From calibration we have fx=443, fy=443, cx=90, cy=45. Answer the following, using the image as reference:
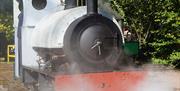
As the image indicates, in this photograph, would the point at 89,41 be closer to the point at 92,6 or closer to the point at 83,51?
the point at 83,51

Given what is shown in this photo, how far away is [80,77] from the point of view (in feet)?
21.4

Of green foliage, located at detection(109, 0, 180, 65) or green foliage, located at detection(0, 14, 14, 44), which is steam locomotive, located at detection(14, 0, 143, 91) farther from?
green foliage, located at detection(0, 14, 14, 44)

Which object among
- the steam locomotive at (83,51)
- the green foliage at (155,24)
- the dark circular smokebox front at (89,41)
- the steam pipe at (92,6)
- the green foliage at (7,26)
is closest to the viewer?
the steam locomotive at (83,51)

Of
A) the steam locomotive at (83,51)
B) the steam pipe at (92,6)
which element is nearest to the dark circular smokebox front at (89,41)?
the steam locomotive at (83,51)

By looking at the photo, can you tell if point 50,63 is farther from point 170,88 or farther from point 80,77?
point 170,88

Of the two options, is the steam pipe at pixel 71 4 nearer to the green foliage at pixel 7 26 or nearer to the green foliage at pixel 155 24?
the green foliage at pixel 155 24

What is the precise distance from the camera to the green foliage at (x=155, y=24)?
12.6m

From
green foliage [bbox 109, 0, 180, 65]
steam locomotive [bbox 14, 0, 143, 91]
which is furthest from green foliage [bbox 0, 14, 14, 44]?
steam locomotive [bbox 14, 0, 143, 91]

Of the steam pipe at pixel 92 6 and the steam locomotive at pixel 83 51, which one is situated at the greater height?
the steam pipe at pixel 92 6

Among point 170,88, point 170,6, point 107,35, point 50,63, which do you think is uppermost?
point 170,6

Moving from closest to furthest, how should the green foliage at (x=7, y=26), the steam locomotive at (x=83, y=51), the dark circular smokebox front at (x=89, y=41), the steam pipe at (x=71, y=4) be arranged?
the steam locomotive at (x=83, y=51) < the dark circular smokebox front at (x=89, y=41) < the steam pipe at (x=71, y=4) < the green foliage at (x=7, y=26)

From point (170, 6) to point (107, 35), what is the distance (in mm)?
6585

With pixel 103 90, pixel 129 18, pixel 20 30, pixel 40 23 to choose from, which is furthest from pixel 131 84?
pixel 129 18

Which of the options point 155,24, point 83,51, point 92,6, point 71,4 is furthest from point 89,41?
point 155,24
